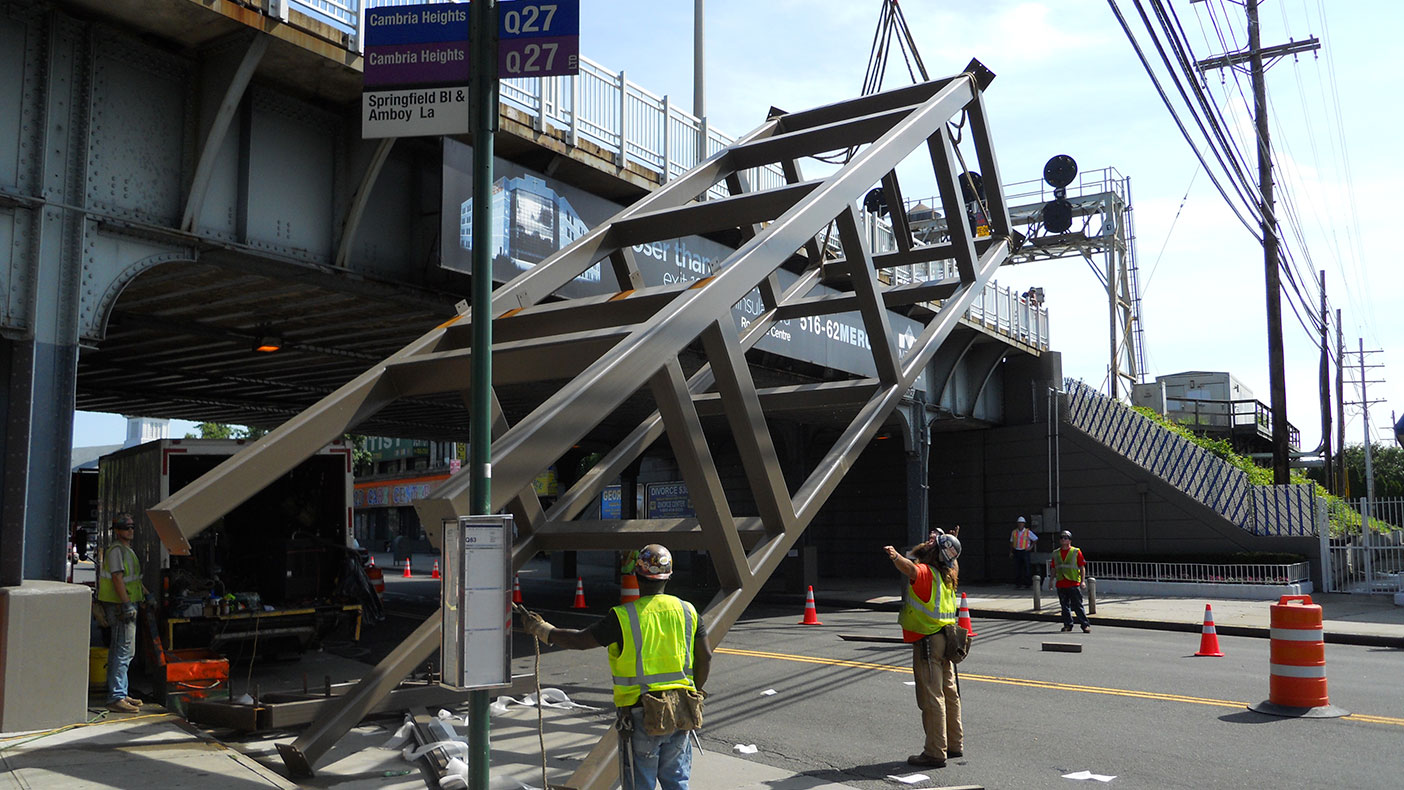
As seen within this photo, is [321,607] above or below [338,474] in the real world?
below

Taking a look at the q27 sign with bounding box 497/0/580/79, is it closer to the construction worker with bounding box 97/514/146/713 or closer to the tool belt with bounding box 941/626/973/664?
the tool belt with bounding box 941/626/973/664

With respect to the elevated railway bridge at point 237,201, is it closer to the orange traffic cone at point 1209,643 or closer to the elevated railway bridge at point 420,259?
the elevated railway bridge at point 420,259

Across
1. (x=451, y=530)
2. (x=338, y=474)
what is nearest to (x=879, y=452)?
(x=338, y=474)

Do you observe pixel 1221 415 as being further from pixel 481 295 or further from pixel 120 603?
pixel 481 295

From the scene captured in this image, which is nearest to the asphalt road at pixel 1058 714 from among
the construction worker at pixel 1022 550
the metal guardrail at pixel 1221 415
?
the construction worker at pixel 1022 550

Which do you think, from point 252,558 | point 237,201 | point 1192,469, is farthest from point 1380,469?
point 237,201

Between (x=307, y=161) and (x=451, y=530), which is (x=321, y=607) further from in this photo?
(x=451, y=530)

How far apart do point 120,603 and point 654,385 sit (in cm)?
723

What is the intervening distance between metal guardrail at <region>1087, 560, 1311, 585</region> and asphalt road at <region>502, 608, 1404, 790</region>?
7.80m

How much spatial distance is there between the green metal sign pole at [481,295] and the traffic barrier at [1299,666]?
24.9 feet

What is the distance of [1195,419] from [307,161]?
44030mm

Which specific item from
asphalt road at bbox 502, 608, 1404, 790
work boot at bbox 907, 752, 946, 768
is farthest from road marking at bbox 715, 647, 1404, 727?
work boot at bbox 907, 752, 946, 768

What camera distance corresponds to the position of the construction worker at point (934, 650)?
7652mm

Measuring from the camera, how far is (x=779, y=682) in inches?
459
